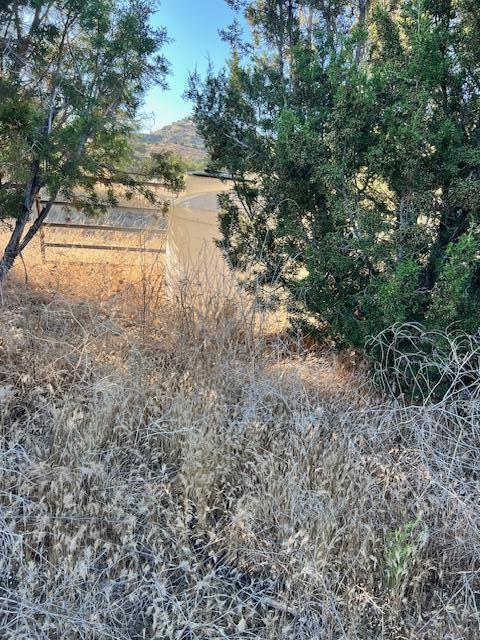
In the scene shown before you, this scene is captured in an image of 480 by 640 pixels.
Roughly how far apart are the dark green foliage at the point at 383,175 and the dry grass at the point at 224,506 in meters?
0.57

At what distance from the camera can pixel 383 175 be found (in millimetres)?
2543

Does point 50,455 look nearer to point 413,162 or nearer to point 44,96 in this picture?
point 413,162

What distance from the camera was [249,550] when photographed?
1.72 meters

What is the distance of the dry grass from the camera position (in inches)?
59.9

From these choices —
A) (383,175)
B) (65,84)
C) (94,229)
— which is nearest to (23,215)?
(65,84)

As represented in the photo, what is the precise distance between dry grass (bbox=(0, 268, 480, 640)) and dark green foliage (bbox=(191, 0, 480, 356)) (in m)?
0.57

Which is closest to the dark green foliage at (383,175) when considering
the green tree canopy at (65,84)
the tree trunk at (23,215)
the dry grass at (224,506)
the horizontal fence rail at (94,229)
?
the dry grass at (224,506)

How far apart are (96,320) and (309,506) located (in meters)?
1.94

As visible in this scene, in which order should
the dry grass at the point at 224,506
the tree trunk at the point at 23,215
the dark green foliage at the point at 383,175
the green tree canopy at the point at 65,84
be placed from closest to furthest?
the dry grass at the point at 224,506 < the dark green foliage at the point at 383,175 < the green tree canopy at the point at 65,84 < the tree trunk at the point at 23,215

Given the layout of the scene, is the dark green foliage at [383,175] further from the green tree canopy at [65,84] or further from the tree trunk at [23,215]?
the tree trunk at [23,215]

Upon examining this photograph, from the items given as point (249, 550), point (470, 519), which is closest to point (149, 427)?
point (249, 550)

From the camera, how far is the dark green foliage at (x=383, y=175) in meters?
2.39

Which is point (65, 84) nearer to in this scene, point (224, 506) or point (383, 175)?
point (383, 175)

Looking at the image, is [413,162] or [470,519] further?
[413,162]
